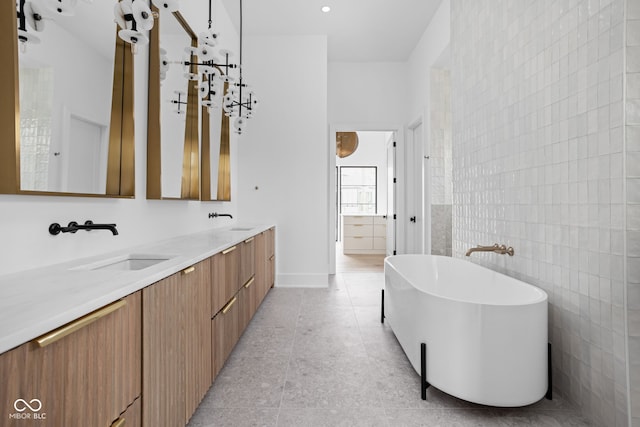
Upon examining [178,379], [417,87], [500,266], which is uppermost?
[417,87]

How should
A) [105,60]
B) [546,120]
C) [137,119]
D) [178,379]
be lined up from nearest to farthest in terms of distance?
[178,379] → [105,60] → [546,120] → [137,119]

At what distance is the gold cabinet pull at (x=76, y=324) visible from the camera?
2.24ft

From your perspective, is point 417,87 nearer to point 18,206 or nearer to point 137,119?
point 137,119

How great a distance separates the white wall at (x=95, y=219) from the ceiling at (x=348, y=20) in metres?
1.09

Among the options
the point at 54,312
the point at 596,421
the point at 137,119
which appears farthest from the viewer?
the point at 137,119

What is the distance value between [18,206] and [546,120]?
8.25ft

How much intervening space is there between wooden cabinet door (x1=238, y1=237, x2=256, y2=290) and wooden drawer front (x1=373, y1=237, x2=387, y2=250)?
4.69 metres

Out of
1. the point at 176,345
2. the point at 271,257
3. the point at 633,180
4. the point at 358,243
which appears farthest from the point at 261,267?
the point at 358,243

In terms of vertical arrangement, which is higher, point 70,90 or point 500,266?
point 70,90

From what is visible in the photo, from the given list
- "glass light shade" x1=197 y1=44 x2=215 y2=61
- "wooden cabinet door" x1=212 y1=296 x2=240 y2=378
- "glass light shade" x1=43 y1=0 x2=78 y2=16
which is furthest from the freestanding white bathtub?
"glass light shade" x1=43 y1=0 x2=78 y2=16

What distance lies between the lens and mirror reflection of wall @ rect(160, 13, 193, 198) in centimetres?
229

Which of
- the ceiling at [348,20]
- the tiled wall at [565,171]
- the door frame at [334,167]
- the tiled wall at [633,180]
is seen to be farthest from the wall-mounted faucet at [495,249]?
the ceiling at [348,20]

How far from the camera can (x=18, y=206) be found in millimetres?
1218

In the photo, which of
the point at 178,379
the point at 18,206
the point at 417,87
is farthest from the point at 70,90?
the point at 417,87
